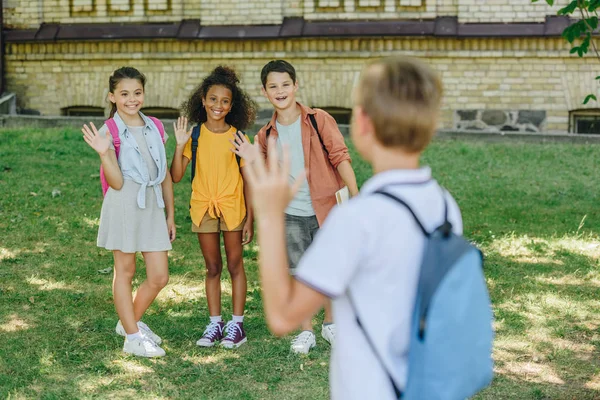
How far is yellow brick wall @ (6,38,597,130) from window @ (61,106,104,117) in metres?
0.20

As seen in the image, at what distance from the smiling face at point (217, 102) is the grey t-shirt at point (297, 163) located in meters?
0.39

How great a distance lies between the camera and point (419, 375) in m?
2.05

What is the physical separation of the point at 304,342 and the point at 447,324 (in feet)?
10.8

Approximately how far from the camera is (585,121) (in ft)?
45.0

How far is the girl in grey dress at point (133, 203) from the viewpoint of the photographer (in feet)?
16.3

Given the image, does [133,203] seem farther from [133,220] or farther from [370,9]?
[370,9]

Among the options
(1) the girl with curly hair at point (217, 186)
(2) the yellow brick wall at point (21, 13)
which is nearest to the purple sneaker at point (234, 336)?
(1) the girl with curly hair at point (217, 186)

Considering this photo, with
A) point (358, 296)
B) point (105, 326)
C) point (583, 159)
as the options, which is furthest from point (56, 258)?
point (583, 159)

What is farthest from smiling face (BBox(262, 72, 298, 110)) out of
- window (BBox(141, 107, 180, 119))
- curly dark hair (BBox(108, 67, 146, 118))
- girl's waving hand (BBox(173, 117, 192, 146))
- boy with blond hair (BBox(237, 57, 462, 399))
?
window (BBox(141, 107, 180, 119))

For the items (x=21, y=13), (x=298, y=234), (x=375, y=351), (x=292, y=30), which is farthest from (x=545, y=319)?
(x=21, y=13)

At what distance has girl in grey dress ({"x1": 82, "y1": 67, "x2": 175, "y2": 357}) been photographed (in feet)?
16.3

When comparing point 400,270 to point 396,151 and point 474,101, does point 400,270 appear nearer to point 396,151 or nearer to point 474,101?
point 396,151

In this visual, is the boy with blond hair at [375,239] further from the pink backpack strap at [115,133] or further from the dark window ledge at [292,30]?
the dark window ledge at [292,30]

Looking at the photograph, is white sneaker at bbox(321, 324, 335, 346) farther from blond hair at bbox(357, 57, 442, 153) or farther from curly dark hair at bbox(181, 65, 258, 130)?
blond hair at bbox(357, 57, 442, 153)
